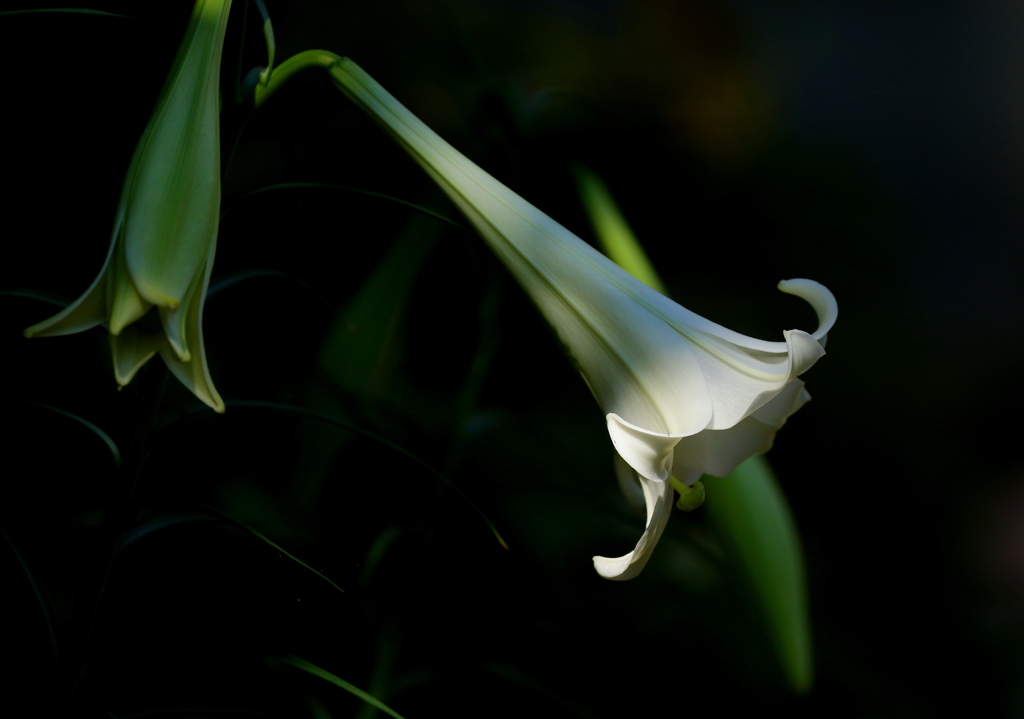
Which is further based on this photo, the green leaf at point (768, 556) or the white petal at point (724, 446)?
the green leaf at point (768, 556)

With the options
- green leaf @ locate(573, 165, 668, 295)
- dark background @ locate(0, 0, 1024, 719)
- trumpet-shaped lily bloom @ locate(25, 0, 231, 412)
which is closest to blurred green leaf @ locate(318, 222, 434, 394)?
dark background @ locate(0, 0, 1024, 719)

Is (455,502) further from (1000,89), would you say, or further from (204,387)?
(1000,89)

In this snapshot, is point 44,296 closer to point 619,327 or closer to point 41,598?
point 41,598

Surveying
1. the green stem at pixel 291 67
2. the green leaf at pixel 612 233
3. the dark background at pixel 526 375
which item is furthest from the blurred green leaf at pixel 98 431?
the green leaf at pixel 612 233

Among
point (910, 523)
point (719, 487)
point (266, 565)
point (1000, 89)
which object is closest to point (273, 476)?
point (266, 565)

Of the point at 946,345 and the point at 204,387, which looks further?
the point at 946,345

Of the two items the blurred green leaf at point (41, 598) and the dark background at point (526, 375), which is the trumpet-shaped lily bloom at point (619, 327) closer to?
the dark background at point (526, 375)
